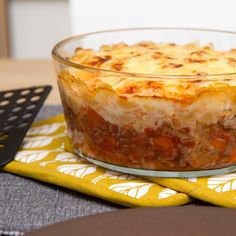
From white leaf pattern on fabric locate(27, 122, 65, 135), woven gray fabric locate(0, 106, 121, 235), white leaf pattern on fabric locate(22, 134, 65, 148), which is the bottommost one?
white leaf pattern on fabric locate(27, 122, 65, 135)

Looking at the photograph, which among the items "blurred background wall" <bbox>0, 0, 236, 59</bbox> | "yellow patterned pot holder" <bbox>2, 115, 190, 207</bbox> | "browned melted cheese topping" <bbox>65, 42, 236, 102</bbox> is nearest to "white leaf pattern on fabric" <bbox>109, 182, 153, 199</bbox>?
"yellow patterned pot holder" <bbox>2, 115, 190, 207</bbox>

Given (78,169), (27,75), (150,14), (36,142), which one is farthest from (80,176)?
(150,14)

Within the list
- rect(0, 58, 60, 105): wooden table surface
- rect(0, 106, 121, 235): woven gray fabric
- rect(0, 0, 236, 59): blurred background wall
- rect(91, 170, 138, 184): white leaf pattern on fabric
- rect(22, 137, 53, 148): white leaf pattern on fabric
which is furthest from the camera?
rect(0, 0, 236, 59): blurred background wall

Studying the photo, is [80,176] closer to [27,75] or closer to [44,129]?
[44,129]

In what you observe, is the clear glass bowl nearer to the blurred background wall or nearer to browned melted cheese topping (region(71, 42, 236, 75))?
browned melted cheese topping (region(71, 42, 236, 75))

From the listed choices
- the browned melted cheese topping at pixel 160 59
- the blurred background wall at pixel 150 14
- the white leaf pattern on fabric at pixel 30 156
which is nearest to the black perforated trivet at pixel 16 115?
the white leaf pattern on fabric at pixel 30 156

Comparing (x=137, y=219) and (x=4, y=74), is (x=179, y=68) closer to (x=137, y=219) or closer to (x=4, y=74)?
(x=137, y=219)
